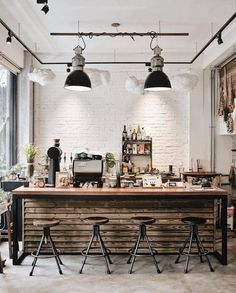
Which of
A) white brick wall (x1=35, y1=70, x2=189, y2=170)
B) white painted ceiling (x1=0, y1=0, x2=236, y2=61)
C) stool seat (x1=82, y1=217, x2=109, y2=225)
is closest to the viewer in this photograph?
stool seat (x1=82, y1=217, x2=109, y2=225)

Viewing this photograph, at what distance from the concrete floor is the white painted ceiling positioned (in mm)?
3434

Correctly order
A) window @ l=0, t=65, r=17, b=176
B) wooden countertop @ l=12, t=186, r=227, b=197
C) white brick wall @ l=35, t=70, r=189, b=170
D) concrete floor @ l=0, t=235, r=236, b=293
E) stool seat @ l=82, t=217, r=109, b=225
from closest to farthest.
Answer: concrete floor @ l=0, t=235, r=236, b=293, stool seat @ l=82, t=217, r=109, b=225, wooden countertop @ l=12, t=186, r=227, b=197, window @ l=0, t=65, r=17, b=176, white brick wall @ l=35, t=70, r=189, b=170

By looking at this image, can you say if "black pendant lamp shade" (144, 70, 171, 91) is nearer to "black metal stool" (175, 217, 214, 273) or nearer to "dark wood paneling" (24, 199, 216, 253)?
"dark wood paneling" (24, 199, 216, 253)

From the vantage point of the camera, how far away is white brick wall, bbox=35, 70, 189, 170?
8164mm

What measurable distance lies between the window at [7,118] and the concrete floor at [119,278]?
105 inches

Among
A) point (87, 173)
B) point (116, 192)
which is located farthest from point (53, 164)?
point (116, 192)

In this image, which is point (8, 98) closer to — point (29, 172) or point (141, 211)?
point (29, 172)

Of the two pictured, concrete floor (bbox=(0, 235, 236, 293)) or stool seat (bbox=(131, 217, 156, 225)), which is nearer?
concrete floor (bbox=(0, 235, 236, 293))

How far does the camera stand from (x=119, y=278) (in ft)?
14.6

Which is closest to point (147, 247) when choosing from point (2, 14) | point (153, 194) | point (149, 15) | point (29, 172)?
point (153, 194)

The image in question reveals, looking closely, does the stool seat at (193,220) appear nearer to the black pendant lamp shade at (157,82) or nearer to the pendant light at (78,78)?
the black pendant lamp shade at (157,82)

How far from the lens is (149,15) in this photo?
5.69 metres

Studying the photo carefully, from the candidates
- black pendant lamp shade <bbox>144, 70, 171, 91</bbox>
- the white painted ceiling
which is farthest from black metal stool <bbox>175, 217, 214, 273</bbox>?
the white painted ceiling

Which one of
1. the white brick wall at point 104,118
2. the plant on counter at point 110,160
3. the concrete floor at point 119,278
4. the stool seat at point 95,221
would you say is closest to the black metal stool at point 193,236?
the concrete floor at point 119,278
